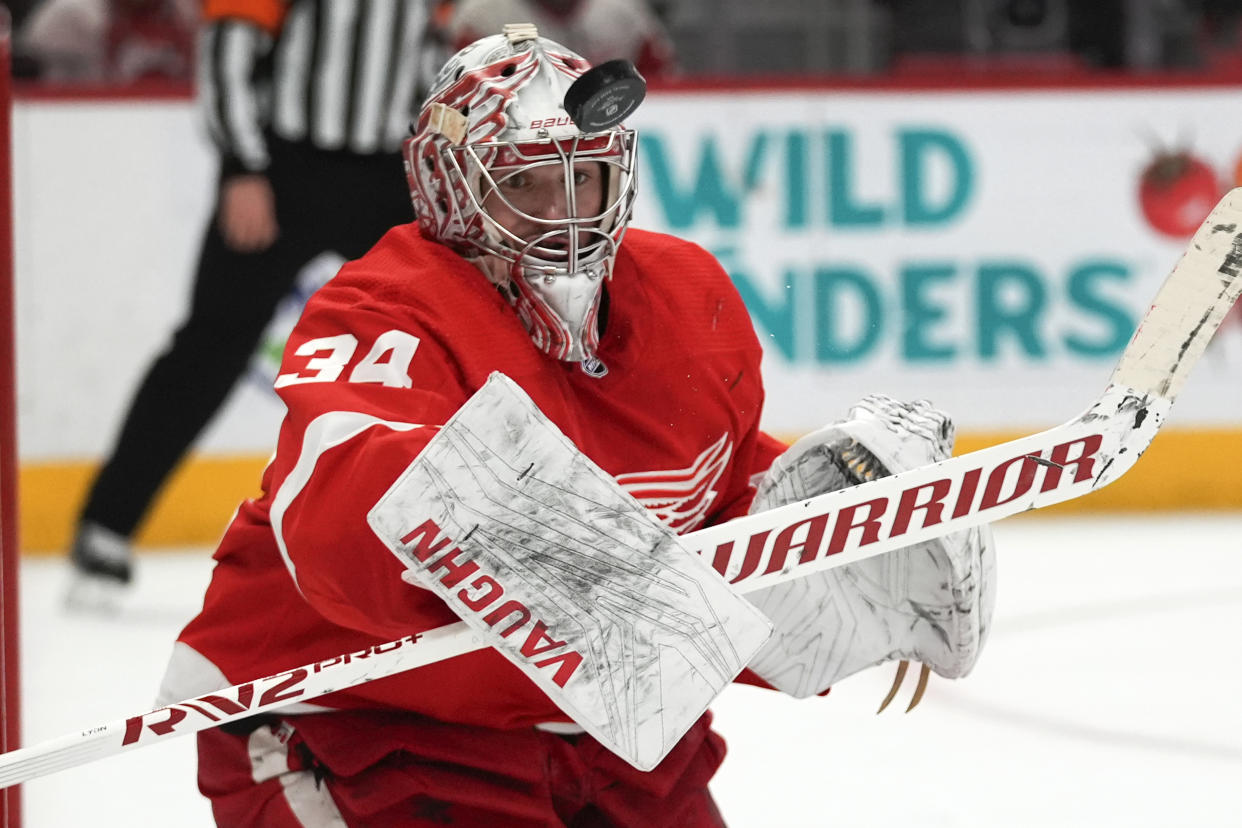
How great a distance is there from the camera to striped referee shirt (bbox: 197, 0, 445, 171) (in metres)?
3.59

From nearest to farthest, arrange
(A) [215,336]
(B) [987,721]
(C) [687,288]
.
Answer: (C) [687,288] < (B) [987,721] < (A) [215,336]

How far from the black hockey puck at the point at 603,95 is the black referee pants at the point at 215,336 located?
224 cm

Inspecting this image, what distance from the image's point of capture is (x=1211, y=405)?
435 centimetres

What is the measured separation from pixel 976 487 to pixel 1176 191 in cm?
330

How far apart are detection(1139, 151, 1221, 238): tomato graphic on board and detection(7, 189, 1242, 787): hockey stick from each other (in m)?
3.19

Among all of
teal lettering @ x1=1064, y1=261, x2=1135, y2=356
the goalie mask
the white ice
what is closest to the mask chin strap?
the goalie mask

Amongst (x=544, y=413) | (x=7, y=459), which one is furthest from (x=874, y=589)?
(x=7, y=459)

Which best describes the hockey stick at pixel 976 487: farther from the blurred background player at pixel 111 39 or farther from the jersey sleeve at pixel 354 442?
the blurred background player at pixel 111 39

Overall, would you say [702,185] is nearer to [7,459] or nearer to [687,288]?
[7,459]

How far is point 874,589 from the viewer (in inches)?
61.7

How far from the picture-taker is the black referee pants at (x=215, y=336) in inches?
141

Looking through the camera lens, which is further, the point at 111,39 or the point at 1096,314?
the point at 111,39

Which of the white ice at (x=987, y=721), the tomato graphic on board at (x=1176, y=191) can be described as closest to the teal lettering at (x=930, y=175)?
the tomato graphic on board at (x=1176, y=191)

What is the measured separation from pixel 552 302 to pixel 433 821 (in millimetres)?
454
